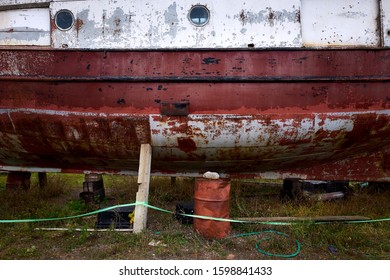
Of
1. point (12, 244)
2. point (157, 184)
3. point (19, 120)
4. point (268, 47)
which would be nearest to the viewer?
point (12, 244)

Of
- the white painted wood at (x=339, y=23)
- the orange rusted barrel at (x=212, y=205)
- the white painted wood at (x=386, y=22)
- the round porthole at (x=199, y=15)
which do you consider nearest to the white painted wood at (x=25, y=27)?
the round porthole at (x=199, y=15)

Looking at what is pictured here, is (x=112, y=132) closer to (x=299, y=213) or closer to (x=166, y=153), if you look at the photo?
(x=166, y=153)

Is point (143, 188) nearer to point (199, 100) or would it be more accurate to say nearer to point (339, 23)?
point (199, 100)

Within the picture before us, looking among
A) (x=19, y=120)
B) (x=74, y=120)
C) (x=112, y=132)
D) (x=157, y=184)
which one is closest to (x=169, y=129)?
(x=112, y=132)

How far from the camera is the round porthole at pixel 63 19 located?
451 centimetres

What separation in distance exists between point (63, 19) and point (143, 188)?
251cm

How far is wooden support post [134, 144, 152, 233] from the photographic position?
405cm

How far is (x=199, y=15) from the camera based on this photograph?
4.40 meters

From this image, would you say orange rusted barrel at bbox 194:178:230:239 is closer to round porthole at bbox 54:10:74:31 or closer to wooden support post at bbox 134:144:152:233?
wooden support post at bbox 134:144:152:233

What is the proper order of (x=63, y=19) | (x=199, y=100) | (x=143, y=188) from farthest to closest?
(x=63, y=19) → (x=199, y=100) → (x=143, y=188)

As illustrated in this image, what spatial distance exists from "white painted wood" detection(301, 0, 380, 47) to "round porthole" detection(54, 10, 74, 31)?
3.07 metres

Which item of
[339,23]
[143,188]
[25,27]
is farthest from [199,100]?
[25,27]

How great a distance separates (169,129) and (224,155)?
0.86 metres

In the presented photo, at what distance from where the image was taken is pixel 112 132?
14.7 feet
